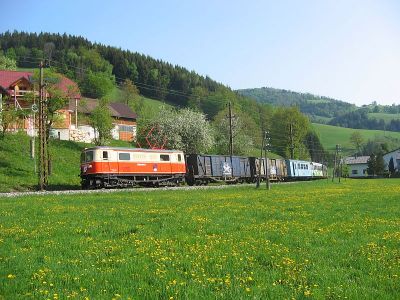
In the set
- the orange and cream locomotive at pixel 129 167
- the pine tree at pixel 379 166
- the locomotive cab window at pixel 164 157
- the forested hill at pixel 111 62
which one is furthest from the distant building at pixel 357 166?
the locomotive cab window at pixel 164 157

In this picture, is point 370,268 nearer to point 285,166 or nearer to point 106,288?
point 106,288

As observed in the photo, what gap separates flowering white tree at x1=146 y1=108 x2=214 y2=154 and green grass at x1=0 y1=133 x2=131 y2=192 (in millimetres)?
18601

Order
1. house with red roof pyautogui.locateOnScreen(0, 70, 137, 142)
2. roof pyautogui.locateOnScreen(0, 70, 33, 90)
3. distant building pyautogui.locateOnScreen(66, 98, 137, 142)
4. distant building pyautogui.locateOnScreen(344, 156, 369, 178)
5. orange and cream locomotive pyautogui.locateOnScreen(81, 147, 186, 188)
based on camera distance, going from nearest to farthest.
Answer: orange and cream locomotive pyautogui.locateOnScreen(81, 147, 186, 188)
house with red roof pyautogui.locateOnScreen(0, 70, 137, 142)
roof pyautogui.locateOnScreen(0, 70, 33, 90)
distant building pyautogui.locateOnScreen(66, 98, 137, 142)
distant building pyautogui.locateOnScreen(344, 156, 369, 178)

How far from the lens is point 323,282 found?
702 cm

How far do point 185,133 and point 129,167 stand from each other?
33.0m

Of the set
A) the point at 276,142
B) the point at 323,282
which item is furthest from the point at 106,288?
the point at 276,142

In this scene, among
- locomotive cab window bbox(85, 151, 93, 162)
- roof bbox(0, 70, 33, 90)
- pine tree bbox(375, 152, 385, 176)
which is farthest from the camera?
pine tree bbox(375, 152, 385, 176)

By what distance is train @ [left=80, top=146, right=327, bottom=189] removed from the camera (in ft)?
118

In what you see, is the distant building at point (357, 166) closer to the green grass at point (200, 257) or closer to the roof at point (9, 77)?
the roof at point (9, 77)

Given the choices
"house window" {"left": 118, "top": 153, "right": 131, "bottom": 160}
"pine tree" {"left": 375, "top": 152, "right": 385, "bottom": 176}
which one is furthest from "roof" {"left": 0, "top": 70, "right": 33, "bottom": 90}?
"pine tree" {"left": 375, "top": 152, "right": 385, "bottom": 176}

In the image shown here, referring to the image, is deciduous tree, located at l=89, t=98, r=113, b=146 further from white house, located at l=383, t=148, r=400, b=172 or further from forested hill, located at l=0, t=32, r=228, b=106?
white house, located at l=383, t=148, r=400, b=172

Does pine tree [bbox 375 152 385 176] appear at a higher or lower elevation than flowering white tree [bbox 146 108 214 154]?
lower

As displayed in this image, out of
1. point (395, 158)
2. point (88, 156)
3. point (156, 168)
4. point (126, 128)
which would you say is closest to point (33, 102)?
point (88, 156)

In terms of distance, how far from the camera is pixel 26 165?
41625 millimetres
